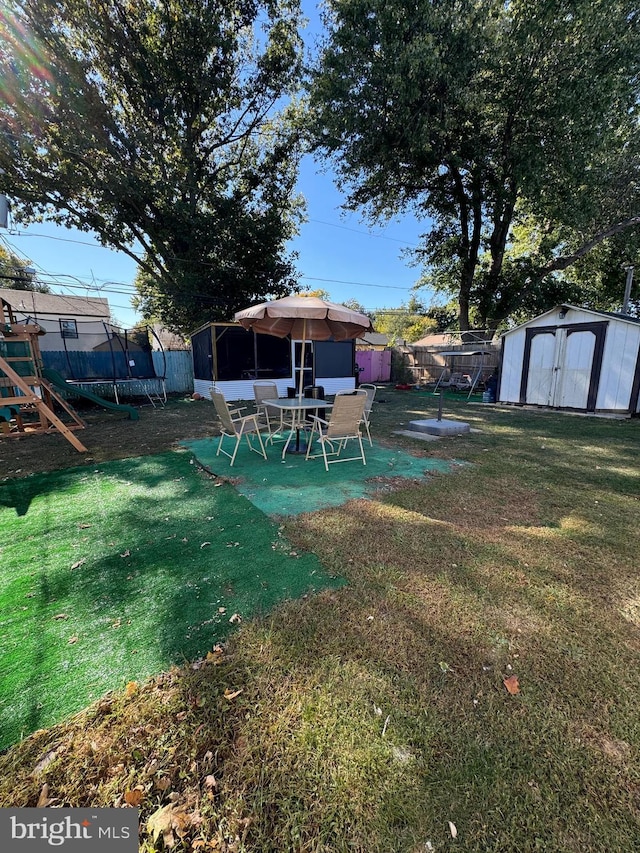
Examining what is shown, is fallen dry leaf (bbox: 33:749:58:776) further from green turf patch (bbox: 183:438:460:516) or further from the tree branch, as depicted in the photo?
the tree branch

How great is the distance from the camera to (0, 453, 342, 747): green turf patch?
162 cm

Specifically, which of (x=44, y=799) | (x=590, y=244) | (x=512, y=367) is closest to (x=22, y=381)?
(x=44, y=799)

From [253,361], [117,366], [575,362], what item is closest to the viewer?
[575,362]

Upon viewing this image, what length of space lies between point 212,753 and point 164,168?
1457cm

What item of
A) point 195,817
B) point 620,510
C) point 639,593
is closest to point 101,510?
point 195,817

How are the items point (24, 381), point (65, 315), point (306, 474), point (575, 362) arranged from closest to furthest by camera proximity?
point (306, 474)
point (24, 381)
point (575, 362)
point (65, 315)

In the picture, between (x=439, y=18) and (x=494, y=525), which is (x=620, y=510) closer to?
(x=494, y=525)

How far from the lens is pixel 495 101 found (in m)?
10.6

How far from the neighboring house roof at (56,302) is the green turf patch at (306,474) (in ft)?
55.2

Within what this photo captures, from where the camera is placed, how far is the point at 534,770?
48.5 inches

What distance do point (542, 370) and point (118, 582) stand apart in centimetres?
1055

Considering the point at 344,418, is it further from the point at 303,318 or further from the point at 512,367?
the point at 512,367

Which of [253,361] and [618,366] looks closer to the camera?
[618,366]

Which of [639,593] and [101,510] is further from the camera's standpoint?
[101,510]
